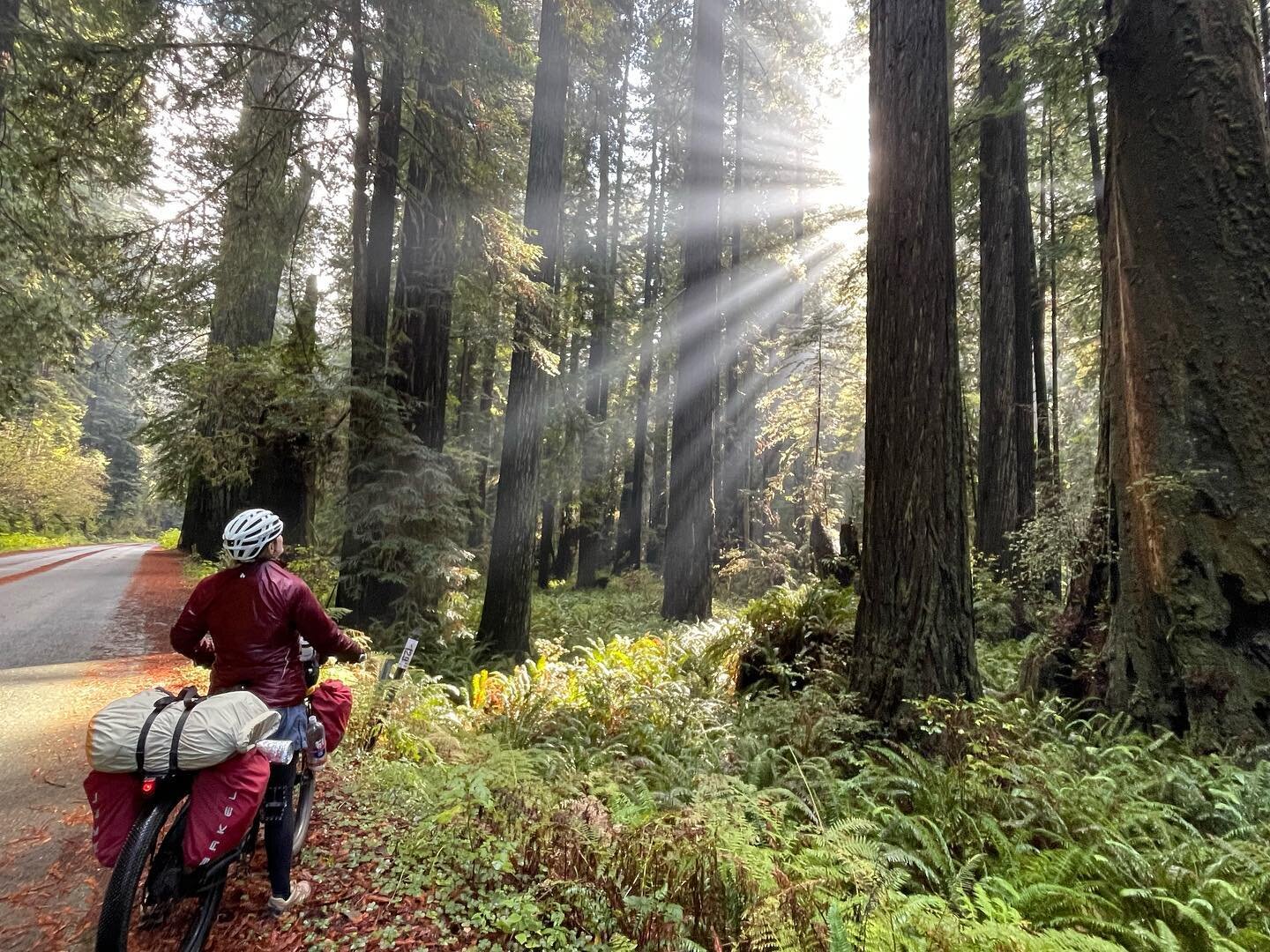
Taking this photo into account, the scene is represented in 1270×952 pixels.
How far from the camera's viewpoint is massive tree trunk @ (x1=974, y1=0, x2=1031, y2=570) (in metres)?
9.98

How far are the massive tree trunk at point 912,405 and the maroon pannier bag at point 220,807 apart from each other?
13.9ft

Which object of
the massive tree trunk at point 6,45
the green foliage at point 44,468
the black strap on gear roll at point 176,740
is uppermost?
the massive tree trunk at point 6,45

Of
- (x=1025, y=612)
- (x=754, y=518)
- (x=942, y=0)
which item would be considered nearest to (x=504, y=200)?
(x=942, y=0)

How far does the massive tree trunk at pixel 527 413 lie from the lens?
9375mm

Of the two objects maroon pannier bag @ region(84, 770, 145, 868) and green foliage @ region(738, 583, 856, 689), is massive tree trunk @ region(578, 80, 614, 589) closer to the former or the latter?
green foliage @ region(738, 583, 856, 689)

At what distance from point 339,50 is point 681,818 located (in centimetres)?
979

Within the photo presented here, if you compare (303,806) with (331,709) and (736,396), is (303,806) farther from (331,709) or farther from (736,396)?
(736,396)

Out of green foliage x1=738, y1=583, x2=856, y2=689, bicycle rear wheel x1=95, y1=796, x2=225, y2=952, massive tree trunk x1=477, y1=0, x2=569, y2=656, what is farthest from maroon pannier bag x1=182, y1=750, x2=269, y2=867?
massive tree trunk x1=477, y1=0, x2=569, y2=656

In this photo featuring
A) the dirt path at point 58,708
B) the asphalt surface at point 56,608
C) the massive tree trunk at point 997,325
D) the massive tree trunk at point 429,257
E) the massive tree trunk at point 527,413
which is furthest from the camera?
the massive tree trunk at point 997,325

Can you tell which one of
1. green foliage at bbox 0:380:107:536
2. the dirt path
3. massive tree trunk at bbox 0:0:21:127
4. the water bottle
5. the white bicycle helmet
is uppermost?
massive tree trunk at bbox 0:0:21:127

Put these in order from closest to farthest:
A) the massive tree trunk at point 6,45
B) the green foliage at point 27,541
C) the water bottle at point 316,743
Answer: the water bottle at point 316,743 → the massive tree trunk at point 6,45 → the green foliage at point 27,541

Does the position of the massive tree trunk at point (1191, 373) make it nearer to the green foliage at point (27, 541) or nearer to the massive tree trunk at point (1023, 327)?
the massive tree trunk at point (1023, 327)

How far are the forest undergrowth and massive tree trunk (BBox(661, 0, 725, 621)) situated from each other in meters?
5.68

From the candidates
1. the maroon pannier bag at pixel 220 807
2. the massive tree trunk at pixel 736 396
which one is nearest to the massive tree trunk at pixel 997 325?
the massive tree trunk at pixel 736 396
